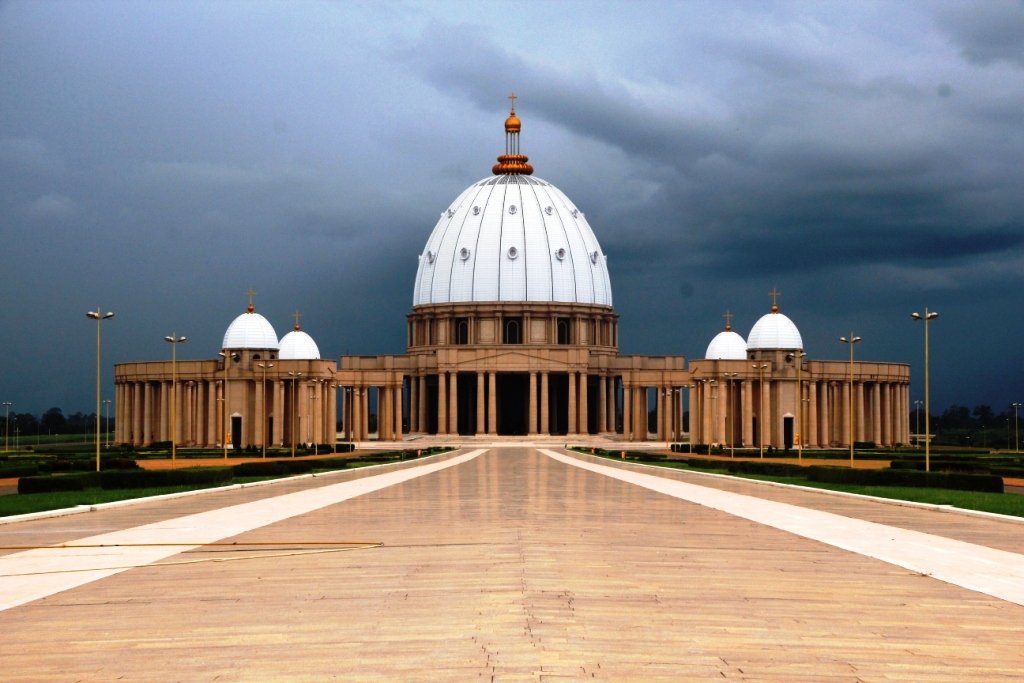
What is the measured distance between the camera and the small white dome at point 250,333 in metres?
107

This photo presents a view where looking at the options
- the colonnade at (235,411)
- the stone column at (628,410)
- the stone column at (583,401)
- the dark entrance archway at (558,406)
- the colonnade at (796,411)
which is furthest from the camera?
the dark entrance archway at (558,406)

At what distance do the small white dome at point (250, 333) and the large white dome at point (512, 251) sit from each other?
24.5 metres

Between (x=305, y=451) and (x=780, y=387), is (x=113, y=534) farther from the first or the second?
(x=780, y=387)

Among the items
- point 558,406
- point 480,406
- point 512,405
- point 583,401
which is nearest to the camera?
point 480,406

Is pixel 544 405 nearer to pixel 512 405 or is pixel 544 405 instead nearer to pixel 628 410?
pixel 628 410

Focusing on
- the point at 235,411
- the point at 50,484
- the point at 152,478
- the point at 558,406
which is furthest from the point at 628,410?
the point at 50,484

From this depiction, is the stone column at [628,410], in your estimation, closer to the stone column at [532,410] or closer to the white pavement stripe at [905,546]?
the stone column at [532,410]

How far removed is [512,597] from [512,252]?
114 metres

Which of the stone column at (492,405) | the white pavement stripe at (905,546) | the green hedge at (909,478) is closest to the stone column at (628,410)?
the stone column at (492,405)

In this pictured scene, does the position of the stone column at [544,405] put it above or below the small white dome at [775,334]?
below

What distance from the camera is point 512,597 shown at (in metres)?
12.8

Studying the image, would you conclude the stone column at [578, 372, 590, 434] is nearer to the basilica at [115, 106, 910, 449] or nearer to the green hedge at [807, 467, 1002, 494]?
the basilica at [115, 106, 910, 449]

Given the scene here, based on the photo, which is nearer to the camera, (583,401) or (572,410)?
(572,410)

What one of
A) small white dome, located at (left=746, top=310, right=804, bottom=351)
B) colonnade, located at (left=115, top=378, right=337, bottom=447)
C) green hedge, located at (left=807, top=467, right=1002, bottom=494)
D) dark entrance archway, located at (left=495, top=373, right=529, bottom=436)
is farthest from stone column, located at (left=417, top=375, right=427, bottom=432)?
green hedge, located at (left=807, top=467, right=1002, bottom=494)
